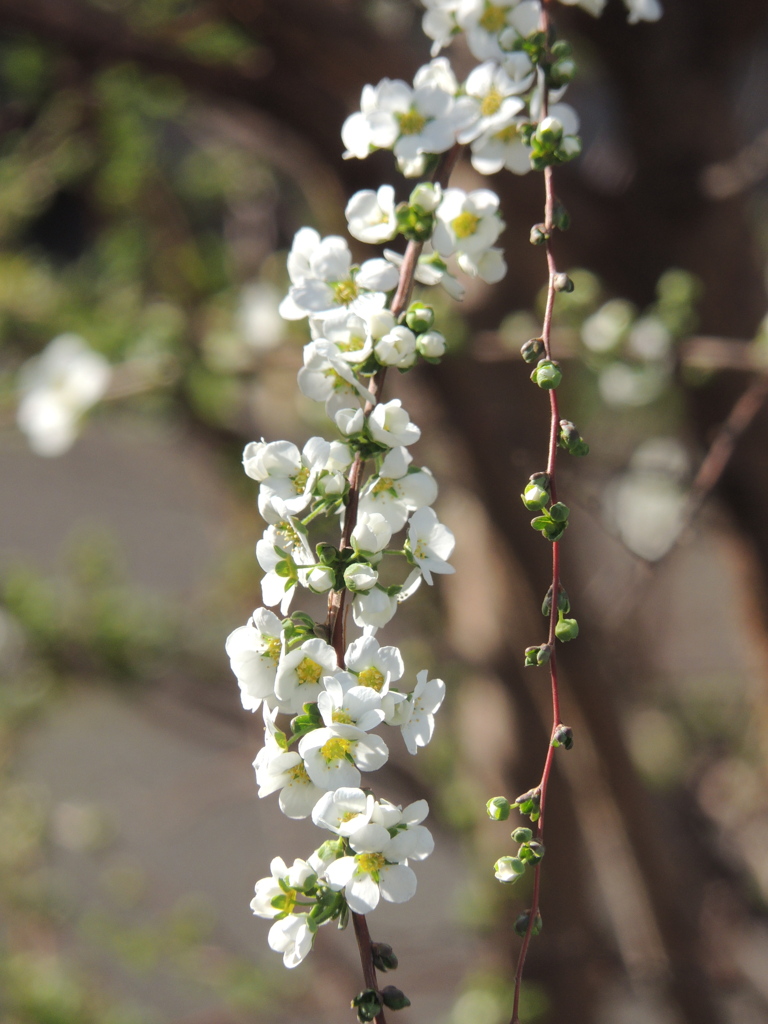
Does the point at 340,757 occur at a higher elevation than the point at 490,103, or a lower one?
lower

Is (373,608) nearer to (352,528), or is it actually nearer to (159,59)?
(352,528)

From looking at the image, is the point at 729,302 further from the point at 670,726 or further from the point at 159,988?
the point at 159,988

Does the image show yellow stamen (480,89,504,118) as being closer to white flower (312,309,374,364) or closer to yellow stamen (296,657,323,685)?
white flower (312,309,374,364)

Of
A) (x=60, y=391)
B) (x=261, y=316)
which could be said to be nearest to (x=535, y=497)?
(x=60, y=391)

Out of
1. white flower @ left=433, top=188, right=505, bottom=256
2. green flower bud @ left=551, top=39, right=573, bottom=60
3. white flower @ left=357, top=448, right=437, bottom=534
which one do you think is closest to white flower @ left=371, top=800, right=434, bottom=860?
white flower @ left=357, top=448, right=437, bottom=534

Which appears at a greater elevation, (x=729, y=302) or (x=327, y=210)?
(x=327, y=210)

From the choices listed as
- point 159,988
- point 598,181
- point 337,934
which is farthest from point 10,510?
point 598,181
